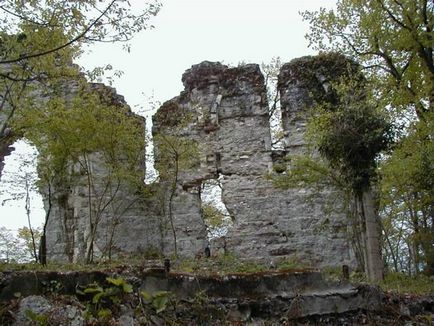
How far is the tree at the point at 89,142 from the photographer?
36.2ft

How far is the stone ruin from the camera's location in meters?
13.3

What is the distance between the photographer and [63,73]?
9062 mm

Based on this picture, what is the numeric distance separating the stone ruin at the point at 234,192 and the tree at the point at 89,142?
70 cm

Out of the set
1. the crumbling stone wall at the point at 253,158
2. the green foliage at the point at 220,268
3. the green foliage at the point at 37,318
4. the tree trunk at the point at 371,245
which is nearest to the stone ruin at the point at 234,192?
the crumbling stone wall at the point at 253,158

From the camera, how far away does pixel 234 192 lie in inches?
550

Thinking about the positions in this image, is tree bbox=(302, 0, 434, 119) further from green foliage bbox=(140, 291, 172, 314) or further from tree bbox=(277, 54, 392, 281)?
green foliage bbox=(140, 291, 172, 314)

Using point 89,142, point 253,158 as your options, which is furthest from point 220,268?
point 253,158

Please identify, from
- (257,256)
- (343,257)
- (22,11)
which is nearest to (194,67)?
(257,256)

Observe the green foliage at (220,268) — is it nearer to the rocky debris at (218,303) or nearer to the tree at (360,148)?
the rocky debris at (218,303)

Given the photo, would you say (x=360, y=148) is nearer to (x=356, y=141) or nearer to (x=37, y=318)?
(x=356, y=141)

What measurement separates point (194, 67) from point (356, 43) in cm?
505

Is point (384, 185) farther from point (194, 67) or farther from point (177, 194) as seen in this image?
point (194, 67)

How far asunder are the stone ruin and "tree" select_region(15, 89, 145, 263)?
70 centimetres

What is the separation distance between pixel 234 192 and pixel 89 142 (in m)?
4.25
